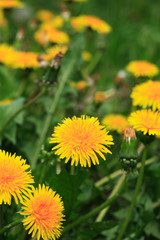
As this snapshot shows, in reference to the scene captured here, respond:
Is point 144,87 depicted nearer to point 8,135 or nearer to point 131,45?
point 8,135

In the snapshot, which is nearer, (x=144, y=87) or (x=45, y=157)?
(x=45, y=157)

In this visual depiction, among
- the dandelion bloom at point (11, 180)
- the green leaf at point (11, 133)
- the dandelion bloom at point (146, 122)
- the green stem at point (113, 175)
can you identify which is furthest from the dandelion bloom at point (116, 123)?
the dandelion bloom at point (11, 180)

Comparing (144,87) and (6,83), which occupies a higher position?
(6,83)

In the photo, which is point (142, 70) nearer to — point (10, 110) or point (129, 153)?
point (10, 110)

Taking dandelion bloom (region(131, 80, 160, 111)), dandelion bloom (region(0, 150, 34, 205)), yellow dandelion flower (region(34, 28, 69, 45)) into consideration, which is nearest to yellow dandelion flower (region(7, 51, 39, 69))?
yellow dandelion flower (region(34, 28, 69, 45))

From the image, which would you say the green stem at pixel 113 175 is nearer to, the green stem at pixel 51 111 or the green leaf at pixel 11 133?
the green stem at pixel 51 111

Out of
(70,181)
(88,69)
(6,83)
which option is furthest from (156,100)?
(88,69)

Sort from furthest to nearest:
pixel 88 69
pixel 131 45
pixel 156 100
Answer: pixel 131 45 → pixel 88 69 → pixel 156 100

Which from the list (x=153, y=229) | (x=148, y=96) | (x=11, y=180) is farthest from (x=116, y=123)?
(x=11, y=180)
